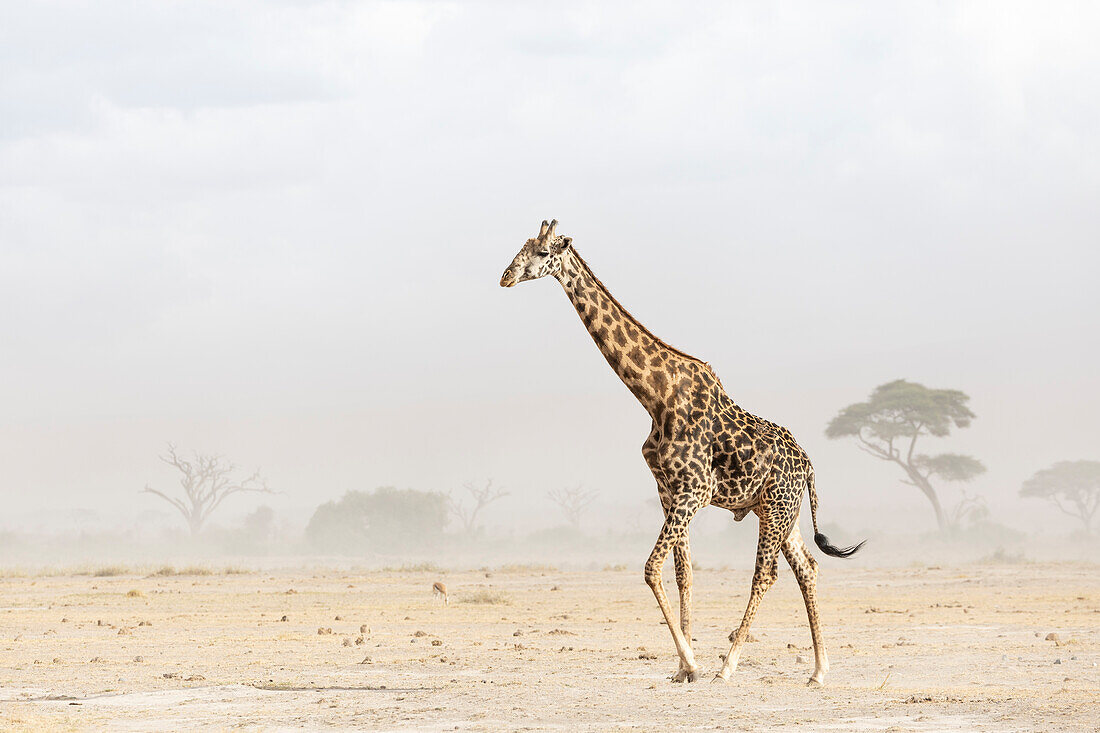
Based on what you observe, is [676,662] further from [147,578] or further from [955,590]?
[147,578]

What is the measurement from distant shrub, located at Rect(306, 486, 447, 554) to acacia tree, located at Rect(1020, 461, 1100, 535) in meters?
38.3

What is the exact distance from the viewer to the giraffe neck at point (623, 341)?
415 inches

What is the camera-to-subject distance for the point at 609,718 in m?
8.88

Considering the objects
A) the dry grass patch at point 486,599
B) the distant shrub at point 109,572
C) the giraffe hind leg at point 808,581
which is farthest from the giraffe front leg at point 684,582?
the distant shrub at point 109,572

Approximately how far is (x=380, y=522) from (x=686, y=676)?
6654 centimetres

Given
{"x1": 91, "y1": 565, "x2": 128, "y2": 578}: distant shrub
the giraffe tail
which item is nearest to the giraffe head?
the giraffe tail

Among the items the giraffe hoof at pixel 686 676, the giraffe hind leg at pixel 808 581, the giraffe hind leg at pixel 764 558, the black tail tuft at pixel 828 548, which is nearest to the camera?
the giraffe hoof at pixel 686 676

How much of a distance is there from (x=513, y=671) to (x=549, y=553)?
2446 inches

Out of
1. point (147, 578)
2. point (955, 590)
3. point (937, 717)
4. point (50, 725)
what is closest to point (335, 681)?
point (50, 725)

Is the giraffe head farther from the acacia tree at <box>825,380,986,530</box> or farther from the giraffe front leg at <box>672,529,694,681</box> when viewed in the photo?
the acacia tree at <box>825,380,986,530</box>

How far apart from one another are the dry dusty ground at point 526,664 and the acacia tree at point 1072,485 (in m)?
57.7

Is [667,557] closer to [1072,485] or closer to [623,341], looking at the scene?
[623,341]

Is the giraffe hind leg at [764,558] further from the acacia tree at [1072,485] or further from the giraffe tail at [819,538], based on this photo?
the acacia tree at [1072,485]

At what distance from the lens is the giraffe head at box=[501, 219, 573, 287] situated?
10.3 metres
